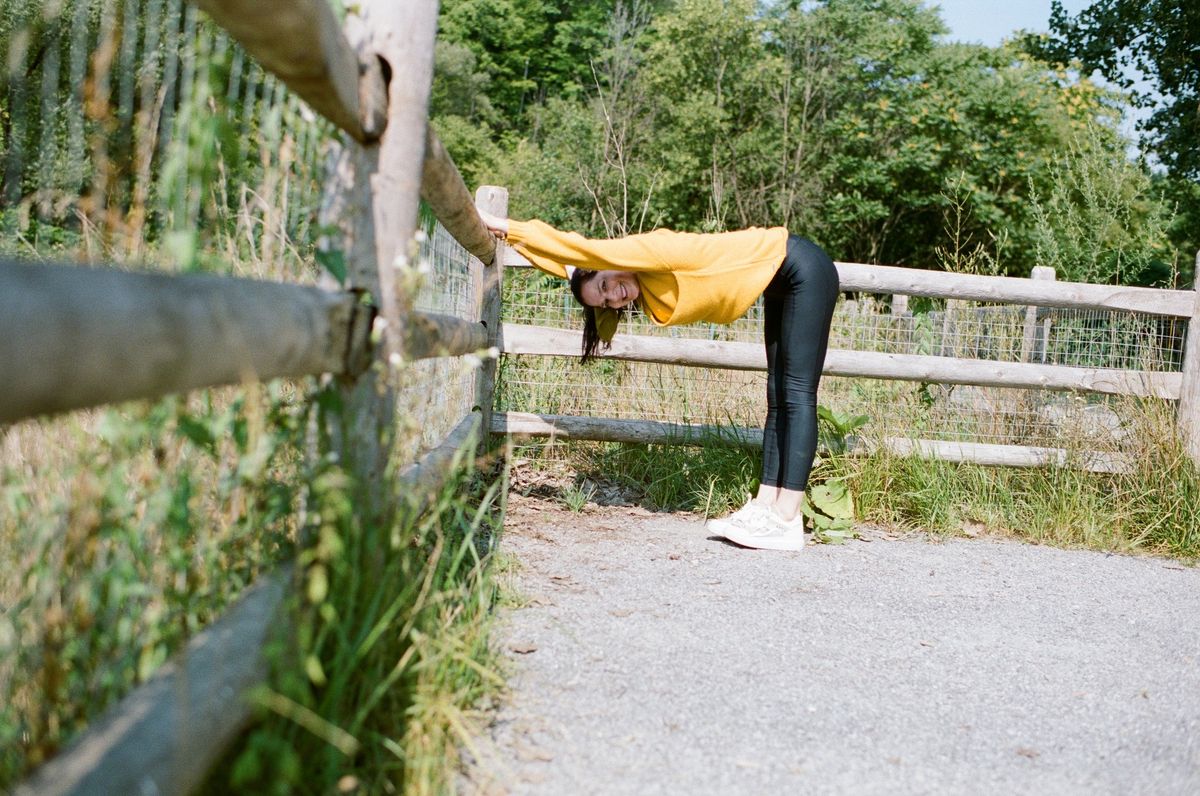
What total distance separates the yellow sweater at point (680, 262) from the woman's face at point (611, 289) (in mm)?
44

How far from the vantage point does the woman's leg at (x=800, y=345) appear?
4.08m

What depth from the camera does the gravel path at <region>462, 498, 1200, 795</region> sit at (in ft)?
6.91

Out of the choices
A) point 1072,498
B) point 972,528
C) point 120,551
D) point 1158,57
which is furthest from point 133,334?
point 1158,57

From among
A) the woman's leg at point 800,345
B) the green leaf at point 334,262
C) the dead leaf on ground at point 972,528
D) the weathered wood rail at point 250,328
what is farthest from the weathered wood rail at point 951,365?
the green leaf at point 334,262

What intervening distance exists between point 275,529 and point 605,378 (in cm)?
366

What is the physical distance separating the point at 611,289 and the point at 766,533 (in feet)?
4.17

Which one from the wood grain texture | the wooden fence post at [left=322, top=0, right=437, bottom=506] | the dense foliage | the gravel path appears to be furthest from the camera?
the dense foliage

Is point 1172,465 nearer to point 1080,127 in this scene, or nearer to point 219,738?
point 219,738

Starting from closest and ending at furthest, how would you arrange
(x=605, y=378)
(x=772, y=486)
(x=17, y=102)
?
(x=17, y=102)
(x=772, y=486)
(x=605, y=378)

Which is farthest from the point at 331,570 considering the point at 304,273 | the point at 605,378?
the point at 605,378

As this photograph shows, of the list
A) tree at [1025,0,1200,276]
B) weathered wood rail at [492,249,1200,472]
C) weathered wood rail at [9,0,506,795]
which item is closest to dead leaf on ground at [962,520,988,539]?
weathered wood rail at [492,249,1200,472]

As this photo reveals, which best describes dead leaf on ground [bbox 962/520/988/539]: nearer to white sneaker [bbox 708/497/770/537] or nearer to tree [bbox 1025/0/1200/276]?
white sneaker [bbox 708/497/770/537]

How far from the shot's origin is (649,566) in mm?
3715

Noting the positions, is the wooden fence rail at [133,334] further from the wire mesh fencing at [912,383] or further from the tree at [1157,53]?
the tree at [1157,53]
